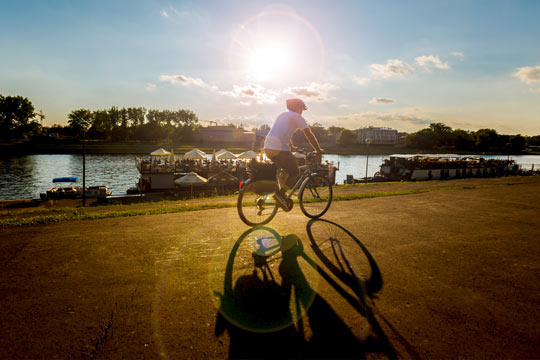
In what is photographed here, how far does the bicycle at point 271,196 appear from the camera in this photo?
17.0 ft

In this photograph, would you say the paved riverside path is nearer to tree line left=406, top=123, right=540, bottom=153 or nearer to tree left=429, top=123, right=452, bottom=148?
tree line left=406, top=123, right=540, bottom=153

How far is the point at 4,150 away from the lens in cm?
9788

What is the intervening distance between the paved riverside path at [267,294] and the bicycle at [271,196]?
46 centimetres

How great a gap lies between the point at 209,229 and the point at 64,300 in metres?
2.55

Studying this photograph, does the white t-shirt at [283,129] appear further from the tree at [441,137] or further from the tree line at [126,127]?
the tree at [441,137]

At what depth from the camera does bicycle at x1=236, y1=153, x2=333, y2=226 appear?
519cm

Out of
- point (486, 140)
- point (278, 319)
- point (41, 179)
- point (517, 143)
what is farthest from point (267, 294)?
point (517, 143)

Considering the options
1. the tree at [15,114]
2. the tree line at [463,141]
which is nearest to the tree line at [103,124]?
the tree at [15,114]

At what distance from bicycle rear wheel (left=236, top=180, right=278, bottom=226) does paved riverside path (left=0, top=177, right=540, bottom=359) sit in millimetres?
396

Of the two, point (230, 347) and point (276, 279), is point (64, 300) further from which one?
point (276, 279)

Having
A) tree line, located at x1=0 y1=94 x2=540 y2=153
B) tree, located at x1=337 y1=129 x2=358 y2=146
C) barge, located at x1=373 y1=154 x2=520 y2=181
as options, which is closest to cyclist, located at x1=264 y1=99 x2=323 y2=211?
barge, located at x1=373 y1=154 x2=520 y2=181

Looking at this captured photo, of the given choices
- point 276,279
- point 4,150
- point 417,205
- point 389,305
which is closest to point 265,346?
point 276,279

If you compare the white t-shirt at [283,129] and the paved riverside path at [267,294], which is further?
the white t-shirt at [283,129]

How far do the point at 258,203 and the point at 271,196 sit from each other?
280mm
